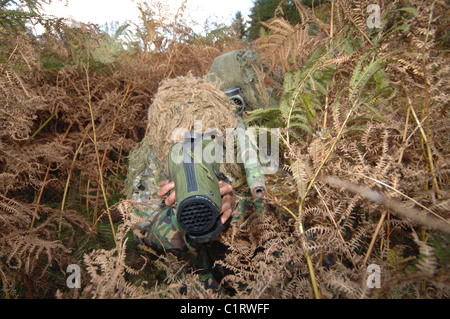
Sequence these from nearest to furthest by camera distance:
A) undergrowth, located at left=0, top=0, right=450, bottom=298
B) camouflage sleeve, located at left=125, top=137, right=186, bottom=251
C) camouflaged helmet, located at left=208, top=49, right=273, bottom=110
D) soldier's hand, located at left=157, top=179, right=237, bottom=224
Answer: undergrowth, located at left=0, top=0, right=450, bottom=298
soldier's hand, located at left=157, top=179, right=237, bottom=224
camouflage sleeve, located at left=125, top=137, right=186, bottom=251
camouflaged helmet, located at left=208, top=49, right=273, bottom=110

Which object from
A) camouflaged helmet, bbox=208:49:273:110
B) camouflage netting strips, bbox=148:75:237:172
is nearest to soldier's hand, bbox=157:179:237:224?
camouflage netting strips, bbox=148:75:237:172

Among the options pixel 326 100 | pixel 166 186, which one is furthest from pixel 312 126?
pixel 166 186

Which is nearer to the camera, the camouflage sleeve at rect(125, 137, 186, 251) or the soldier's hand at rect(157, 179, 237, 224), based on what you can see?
the soldier's hand at rect(157, 179, 237, 224)

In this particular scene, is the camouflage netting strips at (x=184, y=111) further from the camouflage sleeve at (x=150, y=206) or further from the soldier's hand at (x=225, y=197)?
the soldier's hand at (x=225, y=197)

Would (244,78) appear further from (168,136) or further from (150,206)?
(150,206)

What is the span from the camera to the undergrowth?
3.62 feet

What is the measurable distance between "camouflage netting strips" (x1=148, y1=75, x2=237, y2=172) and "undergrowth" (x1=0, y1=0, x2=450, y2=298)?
1.24ft

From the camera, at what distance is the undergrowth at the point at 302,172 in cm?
110

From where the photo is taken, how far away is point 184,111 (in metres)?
1.87

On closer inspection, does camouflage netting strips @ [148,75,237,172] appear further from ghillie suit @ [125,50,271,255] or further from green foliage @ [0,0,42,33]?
green foliage @ [0,0,42,33]

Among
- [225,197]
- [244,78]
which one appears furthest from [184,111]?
[244,78]

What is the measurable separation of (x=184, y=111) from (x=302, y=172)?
1075 mm

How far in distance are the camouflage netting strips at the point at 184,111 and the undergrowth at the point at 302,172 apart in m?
0.38

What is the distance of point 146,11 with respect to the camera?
120 inches
